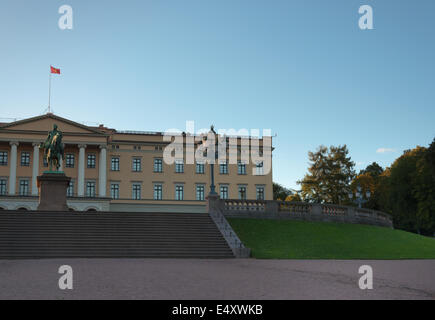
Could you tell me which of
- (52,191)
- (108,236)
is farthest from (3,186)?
(108,236)

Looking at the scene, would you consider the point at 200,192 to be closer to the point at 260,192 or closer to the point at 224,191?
the point at 224,191

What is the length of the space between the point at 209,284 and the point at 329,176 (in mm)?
54972

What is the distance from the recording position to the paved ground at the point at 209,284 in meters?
10.5

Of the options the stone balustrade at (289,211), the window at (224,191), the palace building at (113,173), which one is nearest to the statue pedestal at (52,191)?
the stone balustrade at (289,211)

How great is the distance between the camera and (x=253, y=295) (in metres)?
10.5

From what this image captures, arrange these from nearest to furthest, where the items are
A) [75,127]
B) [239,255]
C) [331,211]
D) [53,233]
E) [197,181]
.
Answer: [239,255] < [53,233] < [331,211] < [75,127] < [197,181]

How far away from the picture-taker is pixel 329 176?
214 ft

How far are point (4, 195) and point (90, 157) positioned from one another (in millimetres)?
12606

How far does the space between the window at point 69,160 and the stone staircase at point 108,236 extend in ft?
126

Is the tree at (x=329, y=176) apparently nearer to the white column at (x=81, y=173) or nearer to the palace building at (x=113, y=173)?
the palace building at (x=113, y=173)

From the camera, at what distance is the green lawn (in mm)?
25156

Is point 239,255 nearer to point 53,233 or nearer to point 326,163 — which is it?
point 53,233

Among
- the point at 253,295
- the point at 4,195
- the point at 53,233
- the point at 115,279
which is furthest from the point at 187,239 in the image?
the point at 4,195

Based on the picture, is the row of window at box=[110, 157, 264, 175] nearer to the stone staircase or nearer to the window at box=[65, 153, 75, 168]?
the window at box=[65, 153, 75, 168]
